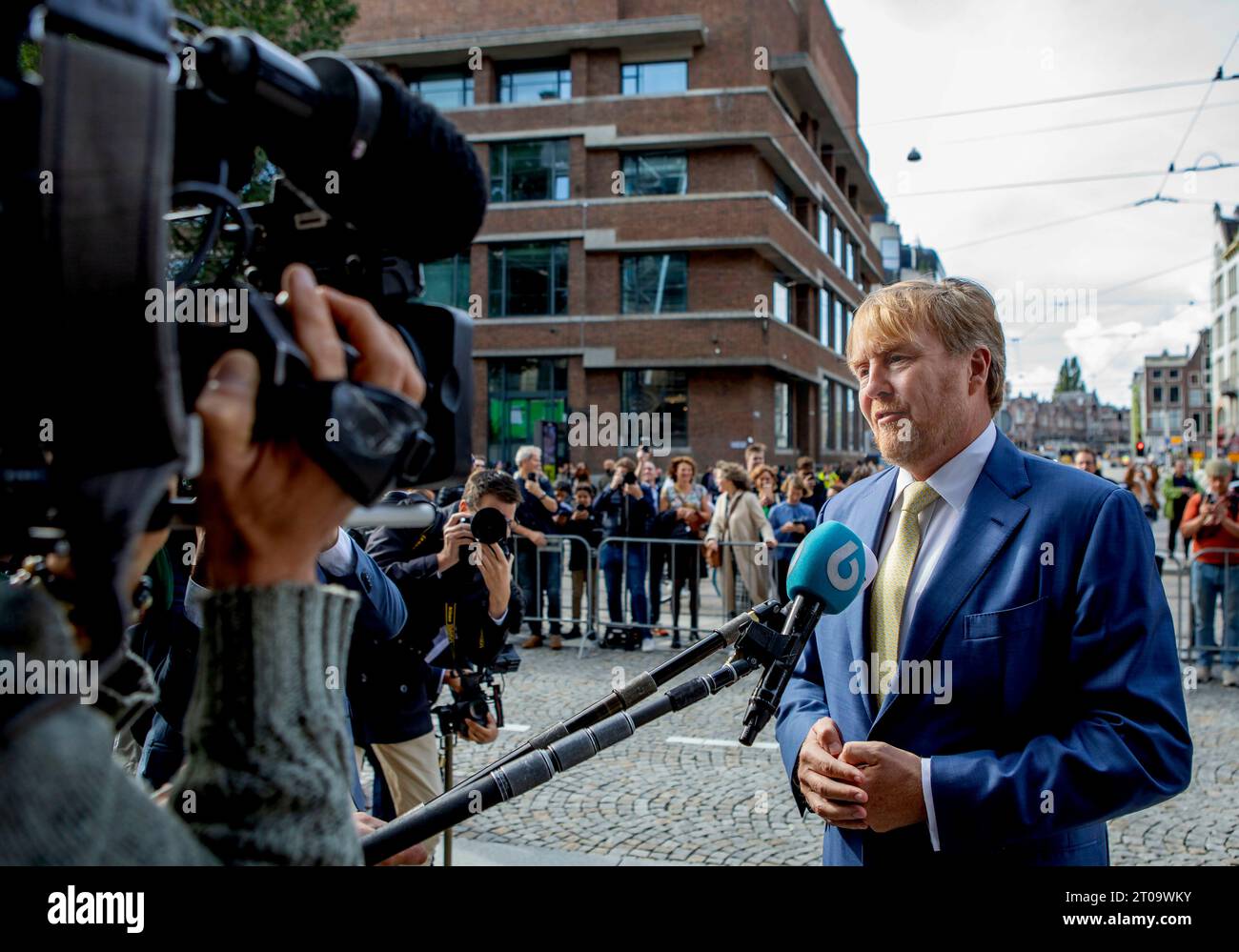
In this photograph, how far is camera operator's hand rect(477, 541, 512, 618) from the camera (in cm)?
357

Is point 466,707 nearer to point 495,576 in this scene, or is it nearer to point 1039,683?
point 495,576

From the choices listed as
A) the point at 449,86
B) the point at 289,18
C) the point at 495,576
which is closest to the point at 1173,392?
the point at 449,86

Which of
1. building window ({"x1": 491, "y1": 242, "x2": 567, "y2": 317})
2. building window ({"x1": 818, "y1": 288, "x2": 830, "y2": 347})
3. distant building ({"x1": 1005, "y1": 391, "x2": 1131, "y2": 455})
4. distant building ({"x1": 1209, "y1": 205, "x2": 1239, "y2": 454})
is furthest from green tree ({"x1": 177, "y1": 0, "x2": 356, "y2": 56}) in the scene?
distant building ({"x1": 1005, "y1": 391, "x2": 1131, "y2": 455})

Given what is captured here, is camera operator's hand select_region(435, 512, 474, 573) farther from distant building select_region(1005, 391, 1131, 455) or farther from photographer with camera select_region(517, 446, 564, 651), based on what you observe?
distant building select_region(1005, 391, 1131, 455)

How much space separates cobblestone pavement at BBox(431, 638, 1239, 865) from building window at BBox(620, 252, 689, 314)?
2262 cm

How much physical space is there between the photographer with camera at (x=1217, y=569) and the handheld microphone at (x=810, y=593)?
7.74 meters

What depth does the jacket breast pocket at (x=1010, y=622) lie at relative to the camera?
173 centimetres

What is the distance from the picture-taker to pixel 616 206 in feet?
91.5

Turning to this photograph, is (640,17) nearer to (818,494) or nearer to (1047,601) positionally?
(818,494)

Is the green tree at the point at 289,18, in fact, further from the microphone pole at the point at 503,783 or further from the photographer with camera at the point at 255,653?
the photographer with camera at the point at 255,653

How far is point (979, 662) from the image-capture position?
1.76m

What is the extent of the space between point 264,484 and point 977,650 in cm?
140
